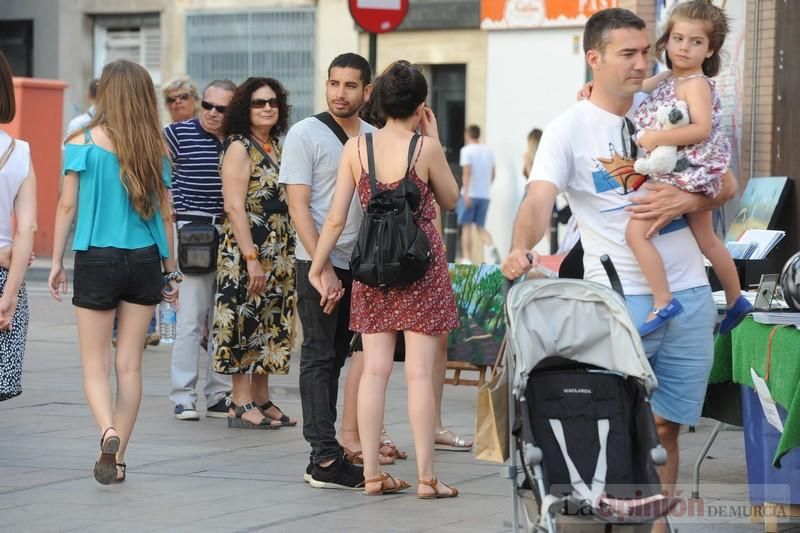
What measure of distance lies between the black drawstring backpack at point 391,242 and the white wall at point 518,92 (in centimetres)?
1652

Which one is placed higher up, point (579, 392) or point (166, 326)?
point (579, 392)

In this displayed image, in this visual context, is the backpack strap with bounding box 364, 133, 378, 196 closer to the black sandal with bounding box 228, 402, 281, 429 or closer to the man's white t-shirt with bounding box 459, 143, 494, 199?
the black sandal with bounding box 228, 402, 281, 429

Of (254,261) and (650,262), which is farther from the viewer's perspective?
(254,261)

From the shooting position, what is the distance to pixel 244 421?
934 centimetres

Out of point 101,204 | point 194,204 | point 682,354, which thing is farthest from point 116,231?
point 682,354

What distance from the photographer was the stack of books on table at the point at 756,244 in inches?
362

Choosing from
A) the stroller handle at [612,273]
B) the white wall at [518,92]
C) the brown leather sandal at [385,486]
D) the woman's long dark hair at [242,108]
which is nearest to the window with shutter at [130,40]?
the white wall at [518,92]

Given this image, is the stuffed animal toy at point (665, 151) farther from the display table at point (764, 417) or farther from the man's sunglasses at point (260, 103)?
the man's sunglasses at point (260, 103)

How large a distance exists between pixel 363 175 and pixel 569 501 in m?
2.42

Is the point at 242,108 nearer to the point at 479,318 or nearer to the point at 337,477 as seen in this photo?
the point at 479,318

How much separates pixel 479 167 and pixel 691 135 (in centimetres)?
1714

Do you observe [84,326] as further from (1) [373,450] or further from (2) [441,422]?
(2) [441,422]

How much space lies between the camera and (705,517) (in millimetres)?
6957

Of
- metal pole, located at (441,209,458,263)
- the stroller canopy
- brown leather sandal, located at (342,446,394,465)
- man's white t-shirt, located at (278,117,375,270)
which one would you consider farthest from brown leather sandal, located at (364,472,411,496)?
metal pole, located at (441,209,458,263)
